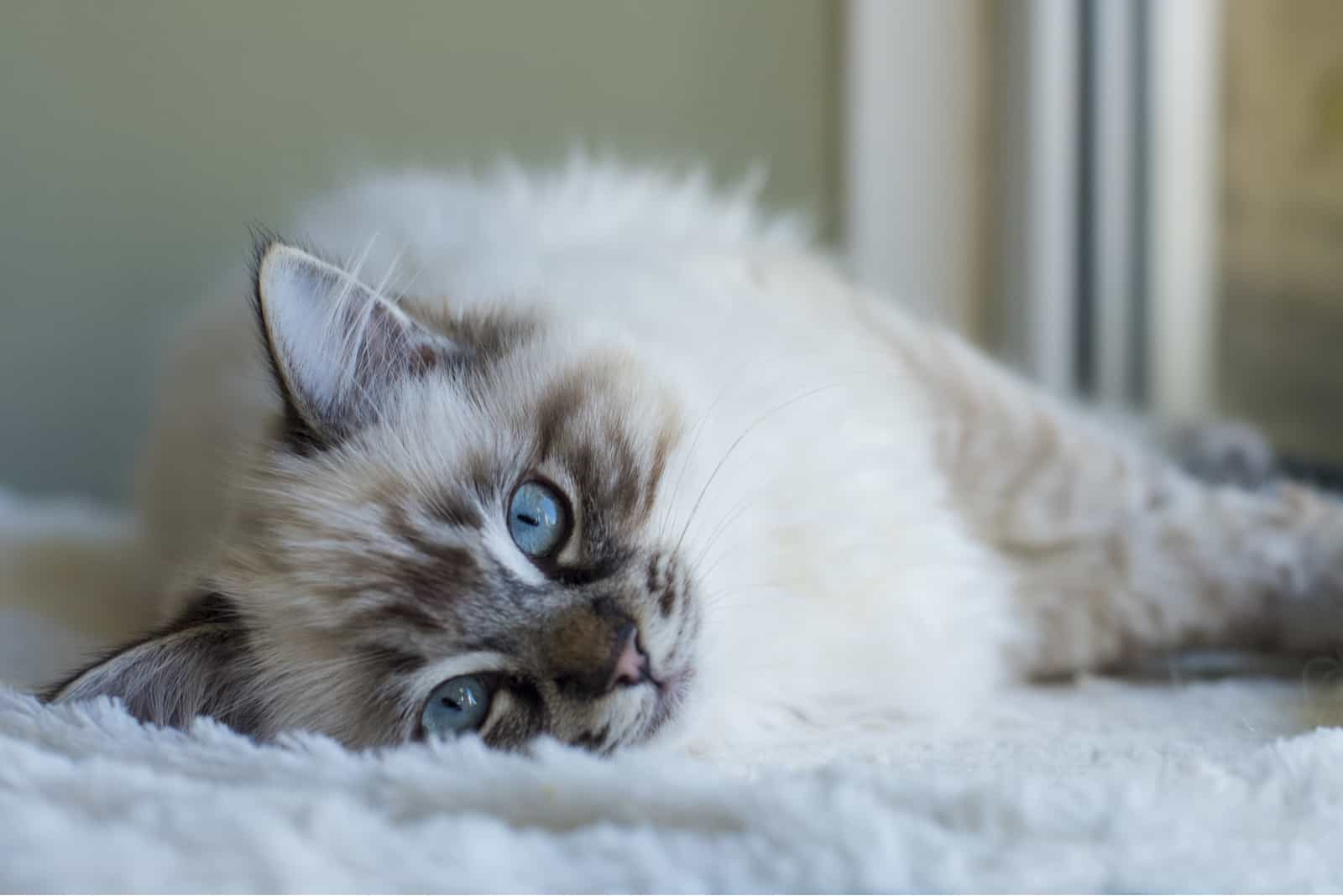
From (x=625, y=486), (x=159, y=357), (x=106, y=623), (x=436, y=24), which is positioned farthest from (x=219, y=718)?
(x=436, y=24)

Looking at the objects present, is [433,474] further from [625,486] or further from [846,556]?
[846,556]

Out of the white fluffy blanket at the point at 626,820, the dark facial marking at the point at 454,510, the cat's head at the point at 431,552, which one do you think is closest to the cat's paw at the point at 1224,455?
the white fluffy blanket at the point at 626,820

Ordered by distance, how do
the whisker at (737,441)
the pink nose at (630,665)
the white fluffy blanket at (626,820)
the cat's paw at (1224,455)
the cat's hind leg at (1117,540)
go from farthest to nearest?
the cat's paw at (1224,455) → the cat's hind leg at (1117,540) → the whisker at (737,441) → the pink nose at (630,665) → the white fluffy blanket at (626,820)

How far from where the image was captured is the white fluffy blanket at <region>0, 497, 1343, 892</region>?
694 mm

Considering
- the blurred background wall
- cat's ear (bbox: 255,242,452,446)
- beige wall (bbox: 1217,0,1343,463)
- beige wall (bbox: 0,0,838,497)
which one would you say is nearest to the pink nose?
cat's ear (bbox: 255,242,452,446)

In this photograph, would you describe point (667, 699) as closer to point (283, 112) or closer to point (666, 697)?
point (666, 697)

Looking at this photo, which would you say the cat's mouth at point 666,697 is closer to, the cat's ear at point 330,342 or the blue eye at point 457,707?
the blue eye at point 457,707

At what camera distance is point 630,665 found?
→ 3.09 ft

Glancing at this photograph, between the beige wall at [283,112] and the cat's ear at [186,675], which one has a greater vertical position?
the beige wall at [283,112]

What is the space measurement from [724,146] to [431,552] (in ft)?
5.38

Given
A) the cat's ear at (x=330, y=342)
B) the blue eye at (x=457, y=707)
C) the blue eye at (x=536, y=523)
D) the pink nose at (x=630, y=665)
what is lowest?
the blue eye at (x=457, y=707)

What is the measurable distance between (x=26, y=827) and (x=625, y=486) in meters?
0.53

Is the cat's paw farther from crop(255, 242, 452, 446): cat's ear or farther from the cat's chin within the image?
A: crop(255, 242, 452, 446): cat's ear

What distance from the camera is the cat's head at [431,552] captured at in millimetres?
953
